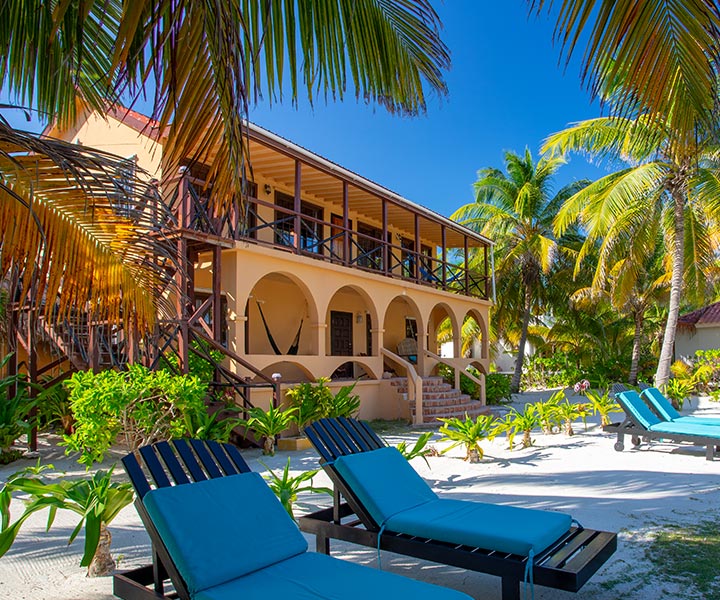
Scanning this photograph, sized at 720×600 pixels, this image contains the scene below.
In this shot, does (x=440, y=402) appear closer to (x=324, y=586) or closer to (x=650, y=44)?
(x=324, y=586)

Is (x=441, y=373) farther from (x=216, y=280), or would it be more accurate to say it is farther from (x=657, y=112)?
(x=657, y=112)

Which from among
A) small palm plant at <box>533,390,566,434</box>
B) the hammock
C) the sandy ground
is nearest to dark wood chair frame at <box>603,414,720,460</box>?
the sandy ground

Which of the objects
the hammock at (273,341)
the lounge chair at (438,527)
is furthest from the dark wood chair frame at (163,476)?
the hammock at (273,341)

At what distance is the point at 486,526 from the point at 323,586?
125cm

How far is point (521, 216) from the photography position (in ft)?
74.9

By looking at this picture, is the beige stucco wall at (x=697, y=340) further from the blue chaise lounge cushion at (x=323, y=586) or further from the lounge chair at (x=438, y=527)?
the blue chaise lounge cushion at (x=323, y=586)

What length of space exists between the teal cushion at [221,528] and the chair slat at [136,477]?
0.08m

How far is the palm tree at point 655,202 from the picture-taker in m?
14.1

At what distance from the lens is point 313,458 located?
883 centimetres

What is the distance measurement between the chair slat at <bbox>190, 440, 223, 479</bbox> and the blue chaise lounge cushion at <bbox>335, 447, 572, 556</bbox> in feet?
3.12

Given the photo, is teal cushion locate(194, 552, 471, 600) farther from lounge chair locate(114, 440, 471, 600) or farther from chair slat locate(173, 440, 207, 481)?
chair slat locate(173, 440, 207, 481)

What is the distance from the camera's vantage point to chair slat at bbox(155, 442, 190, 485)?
138 inches

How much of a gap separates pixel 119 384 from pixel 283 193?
869 cm

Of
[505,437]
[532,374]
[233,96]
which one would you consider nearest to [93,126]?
[505,437]
